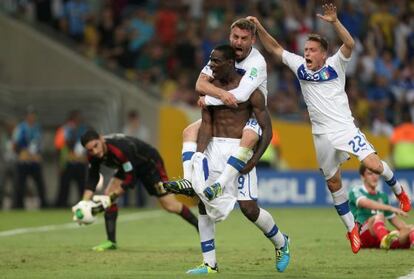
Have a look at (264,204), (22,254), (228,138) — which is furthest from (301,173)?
(228,138)

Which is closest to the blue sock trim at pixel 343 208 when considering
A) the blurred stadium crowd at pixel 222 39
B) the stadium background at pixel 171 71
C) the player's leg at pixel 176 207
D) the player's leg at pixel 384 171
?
the player's leg at pixel 384 171

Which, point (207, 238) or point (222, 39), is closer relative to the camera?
point (207, 238)

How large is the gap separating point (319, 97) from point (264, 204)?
42.4 ft

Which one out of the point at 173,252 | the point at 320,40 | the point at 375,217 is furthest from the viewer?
the point at 173,252

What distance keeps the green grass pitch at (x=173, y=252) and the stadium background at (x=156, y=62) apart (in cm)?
581

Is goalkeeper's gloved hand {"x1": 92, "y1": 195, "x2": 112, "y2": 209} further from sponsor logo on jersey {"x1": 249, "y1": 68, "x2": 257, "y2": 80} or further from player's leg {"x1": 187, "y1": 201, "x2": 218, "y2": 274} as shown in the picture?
sponsor logo on jersey {"x1": 249, "y1": 68, "x2": 257, "y2": 80}

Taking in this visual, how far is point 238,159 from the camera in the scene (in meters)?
12.0

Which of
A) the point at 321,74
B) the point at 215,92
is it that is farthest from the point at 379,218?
the point at 215,92

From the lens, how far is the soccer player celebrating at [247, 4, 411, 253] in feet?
45.1

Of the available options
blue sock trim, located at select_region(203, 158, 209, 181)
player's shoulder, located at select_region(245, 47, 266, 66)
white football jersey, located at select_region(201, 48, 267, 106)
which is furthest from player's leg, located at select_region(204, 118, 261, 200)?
player's shoulder, located at select_region(245, 47, 266, 66)

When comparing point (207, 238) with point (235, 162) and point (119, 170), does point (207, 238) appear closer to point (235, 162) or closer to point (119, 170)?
point (235, 162)

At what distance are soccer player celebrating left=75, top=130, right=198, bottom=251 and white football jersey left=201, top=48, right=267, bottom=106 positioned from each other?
3866mm

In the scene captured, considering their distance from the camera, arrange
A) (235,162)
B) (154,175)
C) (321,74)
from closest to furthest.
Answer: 1. (235,162)
2. (321,74)
3. (154,175)

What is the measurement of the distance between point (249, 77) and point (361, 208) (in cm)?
383
